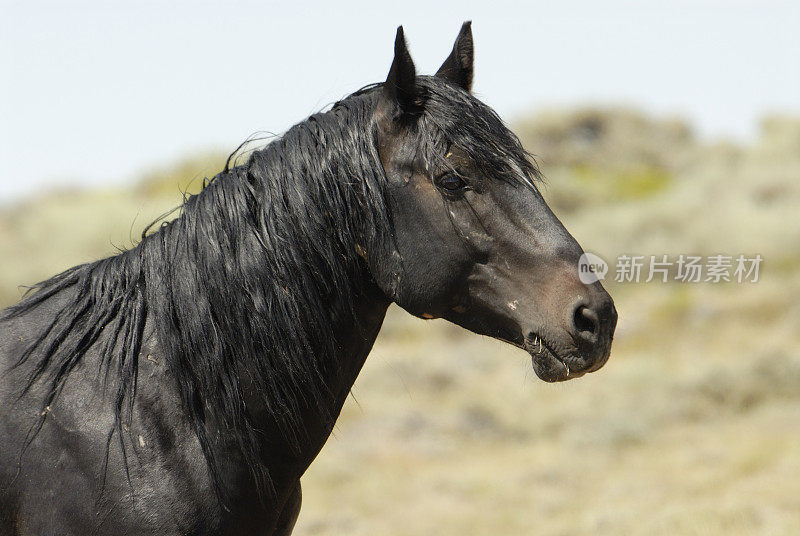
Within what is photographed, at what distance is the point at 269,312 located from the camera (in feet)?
7.93

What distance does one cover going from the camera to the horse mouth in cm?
234

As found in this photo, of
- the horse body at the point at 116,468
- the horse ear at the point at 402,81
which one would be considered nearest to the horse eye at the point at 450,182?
the horse ear at the point at 402,81

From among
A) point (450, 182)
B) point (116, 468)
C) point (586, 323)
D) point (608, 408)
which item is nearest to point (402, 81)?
point (450, 182)

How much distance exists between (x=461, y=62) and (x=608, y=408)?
9121mm

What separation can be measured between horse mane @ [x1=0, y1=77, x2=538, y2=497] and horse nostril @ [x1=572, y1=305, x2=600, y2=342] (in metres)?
0.44

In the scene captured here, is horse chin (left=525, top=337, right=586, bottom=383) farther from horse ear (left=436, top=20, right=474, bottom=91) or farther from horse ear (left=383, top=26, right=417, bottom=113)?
horse ear (left=436, top=20, right=474, bottom=91)

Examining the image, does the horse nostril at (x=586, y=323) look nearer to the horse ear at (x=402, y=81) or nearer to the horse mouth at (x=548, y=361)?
the horse mouth at (x=548, y=361)

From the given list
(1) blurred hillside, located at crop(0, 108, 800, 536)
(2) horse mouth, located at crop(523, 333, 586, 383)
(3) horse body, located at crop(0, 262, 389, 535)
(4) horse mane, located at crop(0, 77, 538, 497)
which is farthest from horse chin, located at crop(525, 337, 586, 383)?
(3) horse body, located at crop(0, 262, 389, 535)

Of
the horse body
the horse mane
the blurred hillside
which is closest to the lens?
the horse body

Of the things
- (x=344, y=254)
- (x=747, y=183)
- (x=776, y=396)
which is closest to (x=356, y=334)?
(x=344, y=254)

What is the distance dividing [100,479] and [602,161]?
92.5 feet

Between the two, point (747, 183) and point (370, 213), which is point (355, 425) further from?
point (747, 183)

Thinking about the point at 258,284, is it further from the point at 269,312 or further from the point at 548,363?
the point at 548,363

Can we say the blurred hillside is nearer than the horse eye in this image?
No
